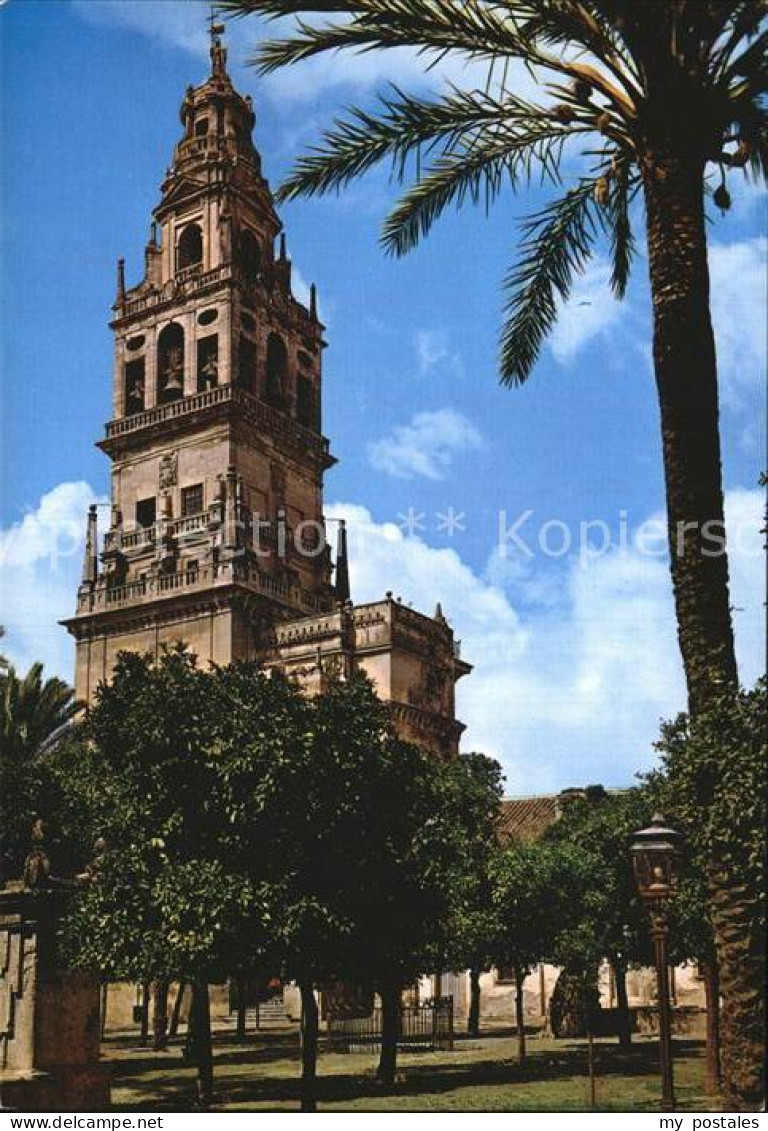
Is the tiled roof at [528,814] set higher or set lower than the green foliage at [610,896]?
higher

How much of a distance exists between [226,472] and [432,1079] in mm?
27456

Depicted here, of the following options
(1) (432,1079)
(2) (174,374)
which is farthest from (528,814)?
(1) (432,1079)

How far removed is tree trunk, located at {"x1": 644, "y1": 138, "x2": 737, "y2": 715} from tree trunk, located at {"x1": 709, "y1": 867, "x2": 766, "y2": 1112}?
1.70 meters

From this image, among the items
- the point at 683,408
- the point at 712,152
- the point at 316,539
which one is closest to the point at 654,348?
the point at 683,408

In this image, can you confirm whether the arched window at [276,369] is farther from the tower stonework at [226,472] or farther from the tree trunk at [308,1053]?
the tree trunk at [308,1053]

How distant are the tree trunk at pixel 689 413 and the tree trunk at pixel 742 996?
170 centimetres

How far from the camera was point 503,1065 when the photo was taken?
90.5 feet

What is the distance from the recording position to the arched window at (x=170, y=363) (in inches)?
1998

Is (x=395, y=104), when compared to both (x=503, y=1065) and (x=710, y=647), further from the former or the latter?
(x=503, y=1065)

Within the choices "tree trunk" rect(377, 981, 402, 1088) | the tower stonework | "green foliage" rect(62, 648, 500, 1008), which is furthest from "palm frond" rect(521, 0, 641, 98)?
the tower stonework

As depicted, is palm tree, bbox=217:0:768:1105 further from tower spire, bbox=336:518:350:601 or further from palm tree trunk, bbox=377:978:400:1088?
tower spire, bbox=336:518:350:601

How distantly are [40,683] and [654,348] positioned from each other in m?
26.9

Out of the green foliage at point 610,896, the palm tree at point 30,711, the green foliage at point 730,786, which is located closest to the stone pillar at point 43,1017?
the green foliage at point 730,786

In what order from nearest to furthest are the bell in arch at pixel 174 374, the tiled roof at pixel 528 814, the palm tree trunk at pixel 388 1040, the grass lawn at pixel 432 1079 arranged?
the grass lawn at pixel 432 1079, the palm tree trunk at pixel 388 1040, the bell in arch at pixel 174 374, the tiled roof at pixel 528 814
